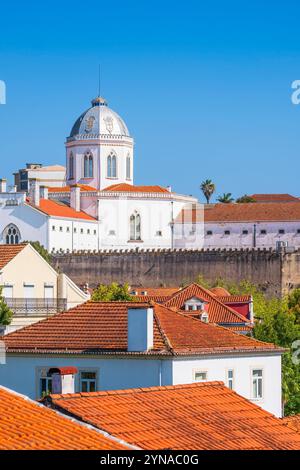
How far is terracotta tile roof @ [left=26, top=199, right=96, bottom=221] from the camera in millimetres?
116562

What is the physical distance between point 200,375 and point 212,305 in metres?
26.3

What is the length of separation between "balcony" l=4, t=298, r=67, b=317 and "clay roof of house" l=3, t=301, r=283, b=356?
1059 cm

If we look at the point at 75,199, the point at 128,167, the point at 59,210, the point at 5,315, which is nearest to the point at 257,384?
the point at 5,315

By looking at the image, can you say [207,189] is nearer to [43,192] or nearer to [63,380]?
[43,192]

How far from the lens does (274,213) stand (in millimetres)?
122250

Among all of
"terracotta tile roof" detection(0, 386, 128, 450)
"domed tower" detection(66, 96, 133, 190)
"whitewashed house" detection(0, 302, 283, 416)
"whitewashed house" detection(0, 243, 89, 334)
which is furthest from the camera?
"domed tower" detection(66, 96, 133, 190)

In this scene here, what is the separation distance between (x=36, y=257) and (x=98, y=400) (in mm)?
26894

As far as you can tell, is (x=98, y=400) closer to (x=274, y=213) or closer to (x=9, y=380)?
(x=9, y=380)

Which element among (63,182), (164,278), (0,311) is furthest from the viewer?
(63,182)

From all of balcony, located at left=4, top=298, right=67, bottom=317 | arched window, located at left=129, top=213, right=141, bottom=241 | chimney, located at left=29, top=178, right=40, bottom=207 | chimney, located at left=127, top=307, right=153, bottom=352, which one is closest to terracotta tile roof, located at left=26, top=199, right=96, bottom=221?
chimney, located at left=29, top=178, right=40, bottom=207

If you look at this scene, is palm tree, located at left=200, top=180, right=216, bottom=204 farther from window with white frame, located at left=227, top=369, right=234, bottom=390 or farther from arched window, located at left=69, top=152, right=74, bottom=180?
window with white frame, located at left=227, top=369, right=234, bottom=390

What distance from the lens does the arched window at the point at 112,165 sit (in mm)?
131500

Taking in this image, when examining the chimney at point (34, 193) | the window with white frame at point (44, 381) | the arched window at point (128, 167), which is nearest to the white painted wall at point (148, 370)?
the window with white frame at point (44, 381)
